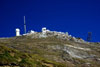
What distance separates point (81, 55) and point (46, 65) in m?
46.6

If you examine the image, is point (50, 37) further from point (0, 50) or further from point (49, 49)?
point (0, 50)

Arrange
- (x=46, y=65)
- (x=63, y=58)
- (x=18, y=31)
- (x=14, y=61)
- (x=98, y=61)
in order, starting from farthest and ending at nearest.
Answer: (x=18, y=31) → (x=98, y=61) → (x=63, y=58) → (x=46, y=65) → (x=14, y=61)

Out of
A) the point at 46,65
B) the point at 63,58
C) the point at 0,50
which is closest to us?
the point at 0,50

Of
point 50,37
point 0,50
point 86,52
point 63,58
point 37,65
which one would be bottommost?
point 37,65

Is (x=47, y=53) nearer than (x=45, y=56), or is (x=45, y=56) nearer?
(x=45, y=56)

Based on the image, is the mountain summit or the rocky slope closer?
the rocky slope

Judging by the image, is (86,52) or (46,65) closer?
(46,65)

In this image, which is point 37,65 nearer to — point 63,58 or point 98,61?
point 63,58

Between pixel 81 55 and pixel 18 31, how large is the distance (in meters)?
67.0

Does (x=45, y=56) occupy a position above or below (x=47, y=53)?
below

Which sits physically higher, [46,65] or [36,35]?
[36,35]

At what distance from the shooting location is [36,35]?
438 feet

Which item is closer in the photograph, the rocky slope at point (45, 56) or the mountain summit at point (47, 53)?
the rocky slope at point (45, 56)

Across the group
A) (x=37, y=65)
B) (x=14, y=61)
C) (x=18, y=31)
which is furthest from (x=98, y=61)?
(x=18, y=31)
